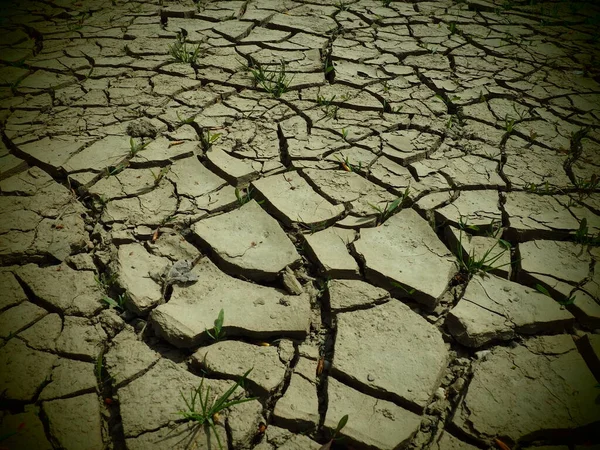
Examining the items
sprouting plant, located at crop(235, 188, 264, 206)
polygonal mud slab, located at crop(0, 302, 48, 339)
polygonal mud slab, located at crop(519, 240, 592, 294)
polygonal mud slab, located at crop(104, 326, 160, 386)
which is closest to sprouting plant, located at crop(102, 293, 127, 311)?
polygonal mud slab, located at crop(104, 326, 160, 386)

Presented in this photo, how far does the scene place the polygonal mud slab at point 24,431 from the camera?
1.12 m

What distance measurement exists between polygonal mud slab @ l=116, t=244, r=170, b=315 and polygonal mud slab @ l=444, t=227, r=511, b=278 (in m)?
1.27

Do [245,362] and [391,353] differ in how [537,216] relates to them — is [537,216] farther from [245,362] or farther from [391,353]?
[245,362]

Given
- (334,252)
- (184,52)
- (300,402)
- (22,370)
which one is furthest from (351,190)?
(184,52)

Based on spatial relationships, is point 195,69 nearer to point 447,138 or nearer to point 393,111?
point 393,111

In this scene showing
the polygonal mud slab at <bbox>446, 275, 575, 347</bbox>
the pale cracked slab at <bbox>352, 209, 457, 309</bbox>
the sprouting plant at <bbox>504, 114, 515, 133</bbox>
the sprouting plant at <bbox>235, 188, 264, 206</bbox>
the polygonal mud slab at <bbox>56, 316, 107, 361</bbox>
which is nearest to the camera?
the polygonal mud slab at <bbox>56, 316, 107, 361</bbox>

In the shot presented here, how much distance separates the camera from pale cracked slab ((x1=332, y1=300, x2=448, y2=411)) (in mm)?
1296

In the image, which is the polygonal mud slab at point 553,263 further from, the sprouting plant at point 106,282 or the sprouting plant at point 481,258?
the sprouting plant at point 106,282

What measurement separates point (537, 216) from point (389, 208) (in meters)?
0.73

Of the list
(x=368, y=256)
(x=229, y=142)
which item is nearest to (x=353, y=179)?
(x=368, y=256)

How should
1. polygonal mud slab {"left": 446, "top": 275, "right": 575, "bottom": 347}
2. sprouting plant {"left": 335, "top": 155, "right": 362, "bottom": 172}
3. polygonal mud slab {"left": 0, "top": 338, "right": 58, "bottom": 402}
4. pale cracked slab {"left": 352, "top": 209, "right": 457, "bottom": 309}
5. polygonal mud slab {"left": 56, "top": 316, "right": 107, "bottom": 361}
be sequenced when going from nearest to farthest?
polygonal mud slab {"left": 0, "top": 338, "right": 58, "bottom": 402}
polygonal mud slab {"left": 56, "top": 316, "right": 107, "bottom": 361}
polygonal mud slab {"left": 446, "top": 275, "right": 575, "bottom": 347}
pale cracked slab {"left": 352, "top": 209, "right": 457, "bottom": 309}
sprouting plant {"left": 335, "top": 155, "right": 362, "bottom": 172}

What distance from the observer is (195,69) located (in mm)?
2859

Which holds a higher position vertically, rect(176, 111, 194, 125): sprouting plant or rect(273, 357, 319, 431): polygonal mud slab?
rect(176, 111, 194, 125): sprouting plant

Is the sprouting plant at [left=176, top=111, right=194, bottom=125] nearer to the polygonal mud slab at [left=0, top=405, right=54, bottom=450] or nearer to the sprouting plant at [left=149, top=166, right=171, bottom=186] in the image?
the sprouting plant at [left=149, top=166, right=171, bottom=186]
